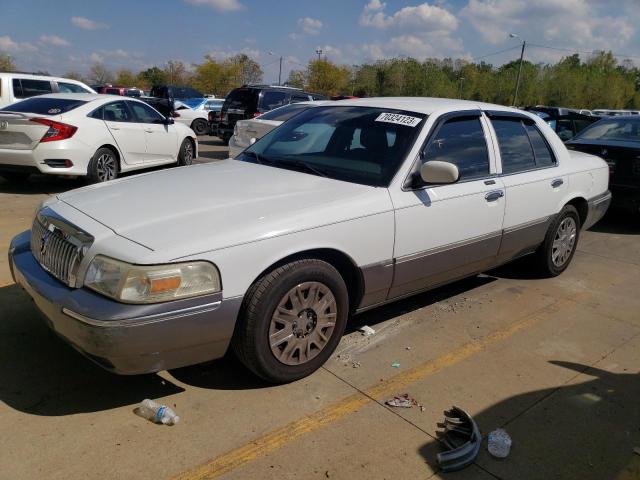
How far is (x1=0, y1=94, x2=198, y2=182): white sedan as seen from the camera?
25.4 feet

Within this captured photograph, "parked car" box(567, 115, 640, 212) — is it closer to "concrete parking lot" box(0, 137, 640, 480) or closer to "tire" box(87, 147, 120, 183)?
"concrete parking lot" box(0, 137, 640, 480)

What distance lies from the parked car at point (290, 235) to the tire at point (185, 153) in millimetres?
6383

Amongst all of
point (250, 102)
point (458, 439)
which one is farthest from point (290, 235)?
point (250, 102)

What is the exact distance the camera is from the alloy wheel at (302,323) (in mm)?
3068

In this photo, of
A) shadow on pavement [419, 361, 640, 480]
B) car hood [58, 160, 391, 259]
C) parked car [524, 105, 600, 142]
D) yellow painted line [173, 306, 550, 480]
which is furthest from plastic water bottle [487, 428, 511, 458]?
parked car [524, 105, 600, 142]

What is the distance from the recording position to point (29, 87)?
11672 millimetres

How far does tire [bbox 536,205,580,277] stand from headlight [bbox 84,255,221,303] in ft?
11.9

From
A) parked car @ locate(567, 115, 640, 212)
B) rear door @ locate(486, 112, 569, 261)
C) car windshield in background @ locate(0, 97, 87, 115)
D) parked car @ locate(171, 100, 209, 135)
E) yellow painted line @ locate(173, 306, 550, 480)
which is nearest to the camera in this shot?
yellow painted line @ locate(173, 306, 550, 480)

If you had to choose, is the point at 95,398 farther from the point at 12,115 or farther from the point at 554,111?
the point at 554,111

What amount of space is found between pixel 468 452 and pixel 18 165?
7477 mm

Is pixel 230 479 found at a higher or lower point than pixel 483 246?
lower

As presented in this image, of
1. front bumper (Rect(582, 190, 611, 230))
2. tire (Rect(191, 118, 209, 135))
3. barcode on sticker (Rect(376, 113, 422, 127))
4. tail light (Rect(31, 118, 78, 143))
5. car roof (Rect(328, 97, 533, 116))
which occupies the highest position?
car roof (Rect(328, 97, 533, 116))

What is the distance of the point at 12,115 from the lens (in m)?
7.79

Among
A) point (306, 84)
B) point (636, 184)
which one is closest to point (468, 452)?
point (636, 184)
